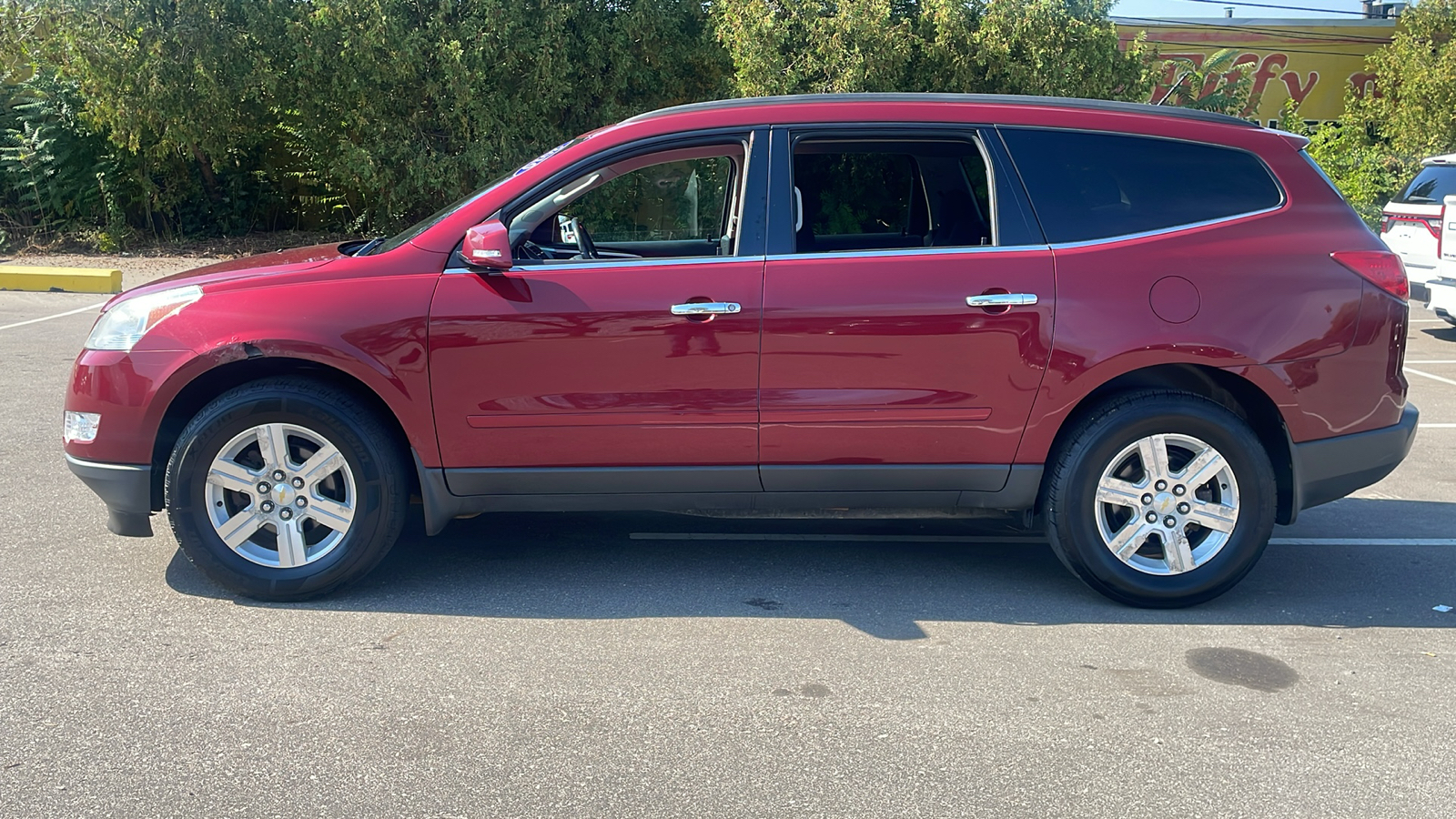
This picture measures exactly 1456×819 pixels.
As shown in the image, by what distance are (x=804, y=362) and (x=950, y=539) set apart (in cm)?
153

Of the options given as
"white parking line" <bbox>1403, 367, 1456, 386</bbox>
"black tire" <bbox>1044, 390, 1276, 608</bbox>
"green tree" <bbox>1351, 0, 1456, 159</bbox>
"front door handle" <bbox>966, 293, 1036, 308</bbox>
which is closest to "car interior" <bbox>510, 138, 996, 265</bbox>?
"front door handle" <bbox>966, 293, 1036, 308</bbox>

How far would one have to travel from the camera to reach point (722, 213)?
521 centimetres

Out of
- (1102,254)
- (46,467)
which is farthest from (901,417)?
(46,467)

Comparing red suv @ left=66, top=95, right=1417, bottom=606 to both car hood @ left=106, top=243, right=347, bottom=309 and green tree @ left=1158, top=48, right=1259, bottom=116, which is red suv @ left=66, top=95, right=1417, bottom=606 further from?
green tree @ left=1158, top=48, right=1259, bottom=116

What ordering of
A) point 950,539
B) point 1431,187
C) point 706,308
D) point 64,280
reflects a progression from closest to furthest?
point 706,308 < point 950,539 < point 1431,187 < point 64,280

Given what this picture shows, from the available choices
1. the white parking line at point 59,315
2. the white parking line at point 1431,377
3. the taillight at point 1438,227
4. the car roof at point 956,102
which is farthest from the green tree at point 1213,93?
the white parking line at point 59,315

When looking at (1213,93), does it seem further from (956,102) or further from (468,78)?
(956,102)

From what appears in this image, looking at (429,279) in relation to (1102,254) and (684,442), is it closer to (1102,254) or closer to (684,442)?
(684,442)

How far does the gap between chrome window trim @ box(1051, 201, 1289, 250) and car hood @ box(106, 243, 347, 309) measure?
276 cm

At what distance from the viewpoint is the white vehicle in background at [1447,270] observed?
36.9ft

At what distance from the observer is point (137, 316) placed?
14.7 ft

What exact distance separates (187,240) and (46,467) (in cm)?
1443

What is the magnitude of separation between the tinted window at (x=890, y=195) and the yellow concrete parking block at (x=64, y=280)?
12491mm

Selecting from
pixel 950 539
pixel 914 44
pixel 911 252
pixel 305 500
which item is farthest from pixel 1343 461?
pixel 914 44
